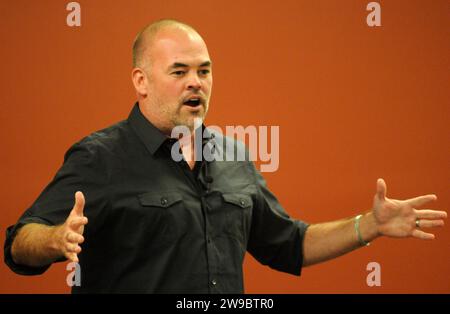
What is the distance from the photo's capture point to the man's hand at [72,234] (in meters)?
1.38

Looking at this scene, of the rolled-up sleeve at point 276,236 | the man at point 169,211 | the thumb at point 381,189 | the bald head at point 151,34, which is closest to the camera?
the man at point 169,211

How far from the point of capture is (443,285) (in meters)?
2.96

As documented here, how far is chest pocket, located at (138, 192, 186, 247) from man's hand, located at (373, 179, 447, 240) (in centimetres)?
54

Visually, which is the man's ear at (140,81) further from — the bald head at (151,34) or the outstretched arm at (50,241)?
the outstretched arm at (50,241)

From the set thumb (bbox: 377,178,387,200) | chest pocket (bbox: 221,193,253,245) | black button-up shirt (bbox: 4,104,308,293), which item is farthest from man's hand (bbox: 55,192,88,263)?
thumb (bbox: 377,178,387,200)

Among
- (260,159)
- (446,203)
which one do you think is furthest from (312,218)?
(446,203)

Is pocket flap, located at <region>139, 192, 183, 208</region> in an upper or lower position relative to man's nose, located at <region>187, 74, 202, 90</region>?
lower

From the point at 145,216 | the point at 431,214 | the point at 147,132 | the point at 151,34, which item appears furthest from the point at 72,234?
the point at 431,214

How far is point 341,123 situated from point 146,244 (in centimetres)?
146

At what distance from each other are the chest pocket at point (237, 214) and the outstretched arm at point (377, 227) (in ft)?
0.77

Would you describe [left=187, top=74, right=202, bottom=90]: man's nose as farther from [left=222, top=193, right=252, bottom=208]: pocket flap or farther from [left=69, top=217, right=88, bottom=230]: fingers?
[left=69, top=217, right=88, bottom=230]: fingers

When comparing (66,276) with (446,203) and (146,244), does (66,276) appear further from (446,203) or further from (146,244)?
(446,203)

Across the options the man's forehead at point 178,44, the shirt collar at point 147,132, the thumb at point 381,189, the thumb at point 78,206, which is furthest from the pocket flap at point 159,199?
the thumb at point 381,189

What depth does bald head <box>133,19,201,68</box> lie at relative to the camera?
1896mm
